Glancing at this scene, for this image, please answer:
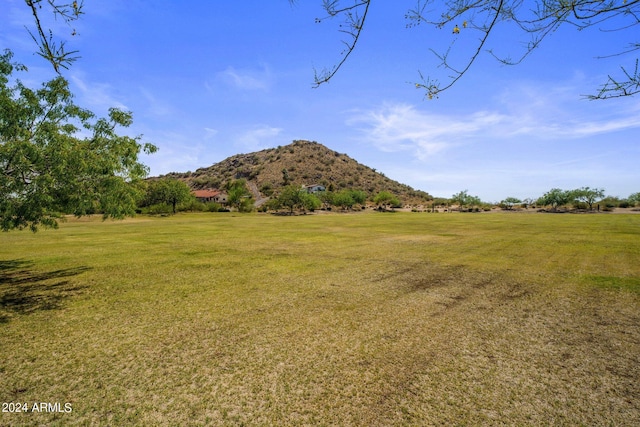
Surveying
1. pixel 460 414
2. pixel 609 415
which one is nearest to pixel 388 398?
pixel 460 414

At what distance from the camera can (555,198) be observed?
9906cm

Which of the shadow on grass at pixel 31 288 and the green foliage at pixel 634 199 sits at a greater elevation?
the green foliage at pixel 634 199

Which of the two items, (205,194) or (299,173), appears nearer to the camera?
(205,194)

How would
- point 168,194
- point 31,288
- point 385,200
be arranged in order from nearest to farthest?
point 31,288 < point 168,194 < point 385,200

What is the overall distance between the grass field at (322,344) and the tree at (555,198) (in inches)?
3987

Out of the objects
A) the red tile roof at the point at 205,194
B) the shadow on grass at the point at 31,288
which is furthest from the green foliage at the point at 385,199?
the shadow on grass at the point at 31,288

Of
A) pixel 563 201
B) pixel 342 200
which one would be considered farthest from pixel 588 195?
pixel 342 200

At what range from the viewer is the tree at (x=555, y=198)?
9644cm

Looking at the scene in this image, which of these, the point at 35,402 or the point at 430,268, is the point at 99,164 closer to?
the point at 35,402

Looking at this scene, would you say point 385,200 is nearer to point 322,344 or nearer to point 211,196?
point 211,196

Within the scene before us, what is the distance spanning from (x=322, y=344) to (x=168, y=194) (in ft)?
276

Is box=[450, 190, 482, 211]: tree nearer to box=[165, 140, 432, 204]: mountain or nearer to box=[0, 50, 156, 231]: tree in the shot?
box=[165, 140, 432, 204]: mountain

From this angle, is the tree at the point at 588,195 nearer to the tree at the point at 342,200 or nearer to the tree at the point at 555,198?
the tree at the point at 555,198

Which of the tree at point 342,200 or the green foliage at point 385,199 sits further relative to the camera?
the green foliage at point 385,199
